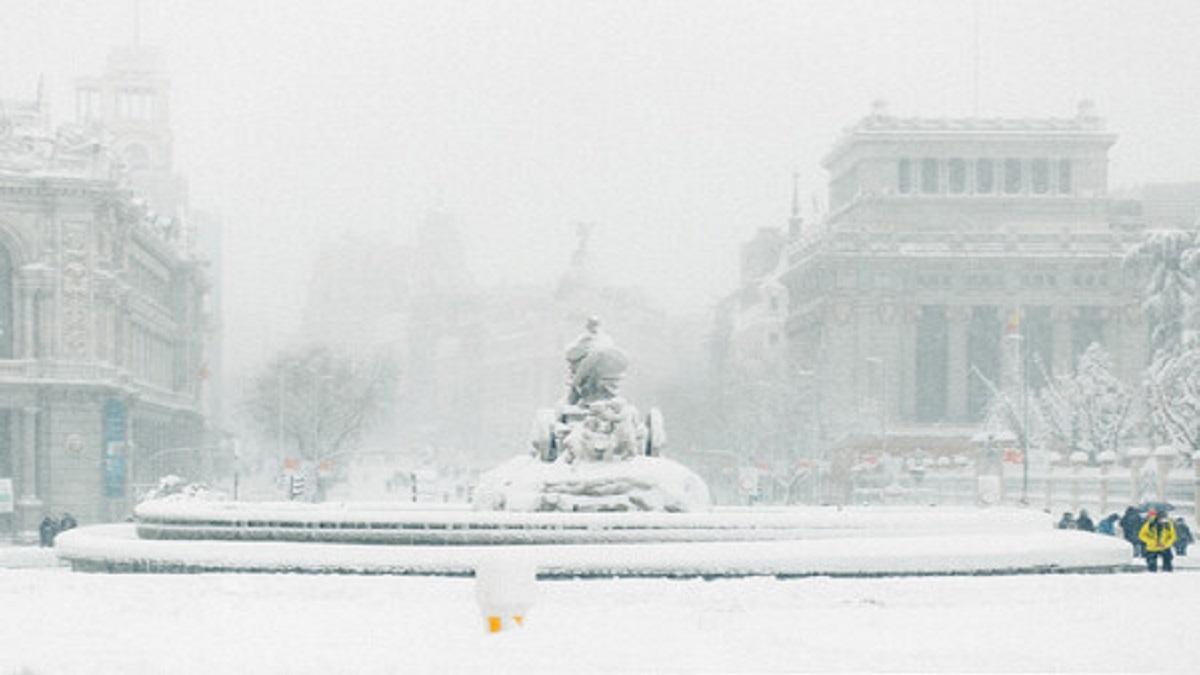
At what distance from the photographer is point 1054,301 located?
124688 mm

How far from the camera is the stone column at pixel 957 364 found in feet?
405

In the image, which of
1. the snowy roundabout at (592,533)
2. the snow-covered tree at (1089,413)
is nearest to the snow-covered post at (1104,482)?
the snow-covered tree at (1089,413)

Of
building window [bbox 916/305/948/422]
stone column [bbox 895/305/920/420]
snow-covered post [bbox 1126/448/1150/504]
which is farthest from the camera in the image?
building window [bbox 916/305/948/422]

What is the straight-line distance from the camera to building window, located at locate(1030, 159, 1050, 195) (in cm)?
13512

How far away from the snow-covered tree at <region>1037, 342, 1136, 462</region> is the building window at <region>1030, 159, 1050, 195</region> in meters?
38.4

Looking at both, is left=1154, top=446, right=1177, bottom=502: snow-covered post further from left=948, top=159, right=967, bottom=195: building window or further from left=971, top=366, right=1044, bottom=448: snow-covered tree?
left=948, top=159, right=967, bottom=195: building window

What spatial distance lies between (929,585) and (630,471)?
725 cm

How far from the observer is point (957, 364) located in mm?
123875

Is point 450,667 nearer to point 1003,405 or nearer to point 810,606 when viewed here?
point 810,606

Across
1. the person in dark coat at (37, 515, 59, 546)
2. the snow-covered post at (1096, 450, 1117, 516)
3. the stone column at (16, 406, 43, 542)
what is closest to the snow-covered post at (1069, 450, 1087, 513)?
the snow-covered post at (1096, 450, 1117, 516)

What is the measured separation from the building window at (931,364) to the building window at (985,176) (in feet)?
43.2

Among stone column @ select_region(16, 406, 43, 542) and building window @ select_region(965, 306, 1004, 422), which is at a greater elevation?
building window @ select_region(965, 306, 1004, 422)

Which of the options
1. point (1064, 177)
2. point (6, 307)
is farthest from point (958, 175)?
point (6, 307)

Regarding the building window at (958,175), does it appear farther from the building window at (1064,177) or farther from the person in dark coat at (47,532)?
the person in dark coat at (47,532)
